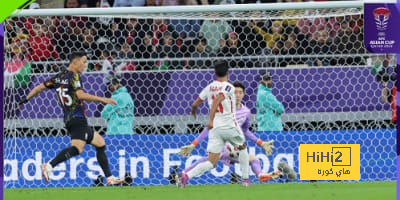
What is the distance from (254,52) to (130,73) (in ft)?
5.55

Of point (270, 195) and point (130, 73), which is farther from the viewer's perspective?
point (130, 73)

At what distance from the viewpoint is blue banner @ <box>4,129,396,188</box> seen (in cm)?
1300

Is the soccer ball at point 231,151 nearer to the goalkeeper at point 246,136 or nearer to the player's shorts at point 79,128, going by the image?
the goalkeeper at point 246,136

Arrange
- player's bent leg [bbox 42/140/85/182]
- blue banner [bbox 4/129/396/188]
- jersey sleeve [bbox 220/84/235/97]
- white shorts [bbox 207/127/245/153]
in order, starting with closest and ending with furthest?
jersey sleeve [bbox 220/84/235/97] < player's bent leg [bbox 42/140/85/182] < white shorts [bbox 207/127/245/153] < blue banner [bbox 4/129/396/188]

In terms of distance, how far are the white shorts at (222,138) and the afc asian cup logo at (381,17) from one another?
502 cm

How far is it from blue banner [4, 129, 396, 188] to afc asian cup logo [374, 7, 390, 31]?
6398 mm

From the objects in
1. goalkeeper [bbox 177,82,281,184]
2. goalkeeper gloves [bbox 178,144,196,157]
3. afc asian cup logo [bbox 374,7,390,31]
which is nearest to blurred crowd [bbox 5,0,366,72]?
goalkeeper [bbox 177,82,281,184]

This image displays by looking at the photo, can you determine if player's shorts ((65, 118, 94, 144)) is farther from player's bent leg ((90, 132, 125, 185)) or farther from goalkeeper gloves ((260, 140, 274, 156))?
goalkeeper gloves ((260, 140, 274, 156))

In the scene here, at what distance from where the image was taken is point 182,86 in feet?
44.0

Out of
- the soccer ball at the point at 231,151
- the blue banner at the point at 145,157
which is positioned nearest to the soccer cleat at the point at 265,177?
the soccer ball at the point at 231,151

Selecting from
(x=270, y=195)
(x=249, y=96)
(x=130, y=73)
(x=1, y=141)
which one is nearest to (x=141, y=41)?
(x=130, y=73)

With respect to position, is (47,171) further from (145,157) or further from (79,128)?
(145,157)

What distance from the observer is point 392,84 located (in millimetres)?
13219

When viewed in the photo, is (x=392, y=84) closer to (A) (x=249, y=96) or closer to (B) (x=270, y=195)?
(A) (x=249, y=96)
